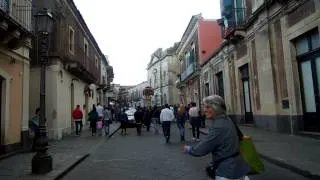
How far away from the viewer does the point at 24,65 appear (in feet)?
48.6

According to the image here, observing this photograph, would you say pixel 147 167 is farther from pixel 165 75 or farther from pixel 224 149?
pixel 165 75

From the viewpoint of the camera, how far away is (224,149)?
3.95 metres

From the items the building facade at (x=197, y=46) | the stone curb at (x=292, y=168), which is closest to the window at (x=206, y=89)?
the building facade at (x=197, y=46)

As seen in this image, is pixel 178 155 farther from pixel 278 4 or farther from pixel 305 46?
pixel 278 4

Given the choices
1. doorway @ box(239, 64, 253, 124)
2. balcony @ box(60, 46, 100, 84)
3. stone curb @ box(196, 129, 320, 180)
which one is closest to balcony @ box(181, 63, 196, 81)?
balcony @ box(60, 46, 100, 84)

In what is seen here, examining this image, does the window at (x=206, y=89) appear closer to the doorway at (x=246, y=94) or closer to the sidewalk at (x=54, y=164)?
the doorway at (x=246, y=94)

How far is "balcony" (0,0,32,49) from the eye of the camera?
11055mm

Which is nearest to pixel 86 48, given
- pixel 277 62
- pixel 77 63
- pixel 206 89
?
pixel 77 63

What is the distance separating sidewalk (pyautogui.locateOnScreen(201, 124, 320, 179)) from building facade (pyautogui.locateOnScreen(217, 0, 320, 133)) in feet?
4.15

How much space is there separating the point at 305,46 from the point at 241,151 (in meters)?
11.4

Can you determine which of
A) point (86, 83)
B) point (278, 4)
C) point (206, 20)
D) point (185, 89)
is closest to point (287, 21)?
point (278, 4)

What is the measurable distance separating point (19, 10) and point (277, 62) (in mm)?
9974

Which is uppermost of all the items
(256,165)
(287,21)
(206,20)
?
(206,20)

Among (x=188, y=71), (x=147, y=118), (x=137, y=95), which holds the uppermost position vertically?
(x=137, y=95)
